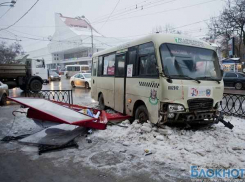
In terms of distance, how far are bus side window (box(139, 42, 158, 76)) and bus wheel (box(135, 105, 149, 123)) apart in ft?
3.30

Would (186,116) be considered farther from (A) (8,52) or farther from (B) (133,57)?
(A) (8,52)

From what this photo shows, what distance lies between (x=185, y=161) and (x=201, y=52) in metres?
3.23

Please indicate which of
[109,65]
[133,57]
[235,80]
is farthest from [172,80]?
[235,80]

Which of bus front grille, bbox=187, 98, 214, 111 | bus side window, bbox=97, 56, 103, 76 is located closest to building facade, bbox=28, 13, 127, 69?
bus side window, bbox=97, 56, 103, 76

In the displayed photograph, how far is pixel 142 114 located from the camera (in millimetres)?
6352

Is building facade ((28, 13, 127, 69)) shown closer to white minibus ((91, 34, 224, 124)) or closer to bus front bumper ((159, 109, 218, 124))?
white minibus ((91, 34, 224, 124))

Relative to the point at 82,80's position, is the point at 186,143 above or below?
below

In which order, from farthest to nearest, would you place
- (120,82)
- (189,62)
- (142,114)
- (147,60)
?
(120,82)
(142,114)
(147,60)
(189,62)

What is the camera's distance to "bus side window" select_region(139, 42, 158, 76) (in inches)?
226

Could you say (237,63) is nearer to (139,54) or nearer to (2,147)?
(139,54)

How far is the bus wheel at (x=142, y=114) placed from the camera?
6172 mm

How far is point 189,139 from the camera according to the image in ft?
17.2

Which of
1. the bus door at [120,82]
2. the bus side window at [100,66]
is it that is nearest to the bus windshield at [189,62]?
the bus door at [120,82]

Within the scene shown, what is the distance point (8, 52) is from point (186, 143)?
52.7 metres
